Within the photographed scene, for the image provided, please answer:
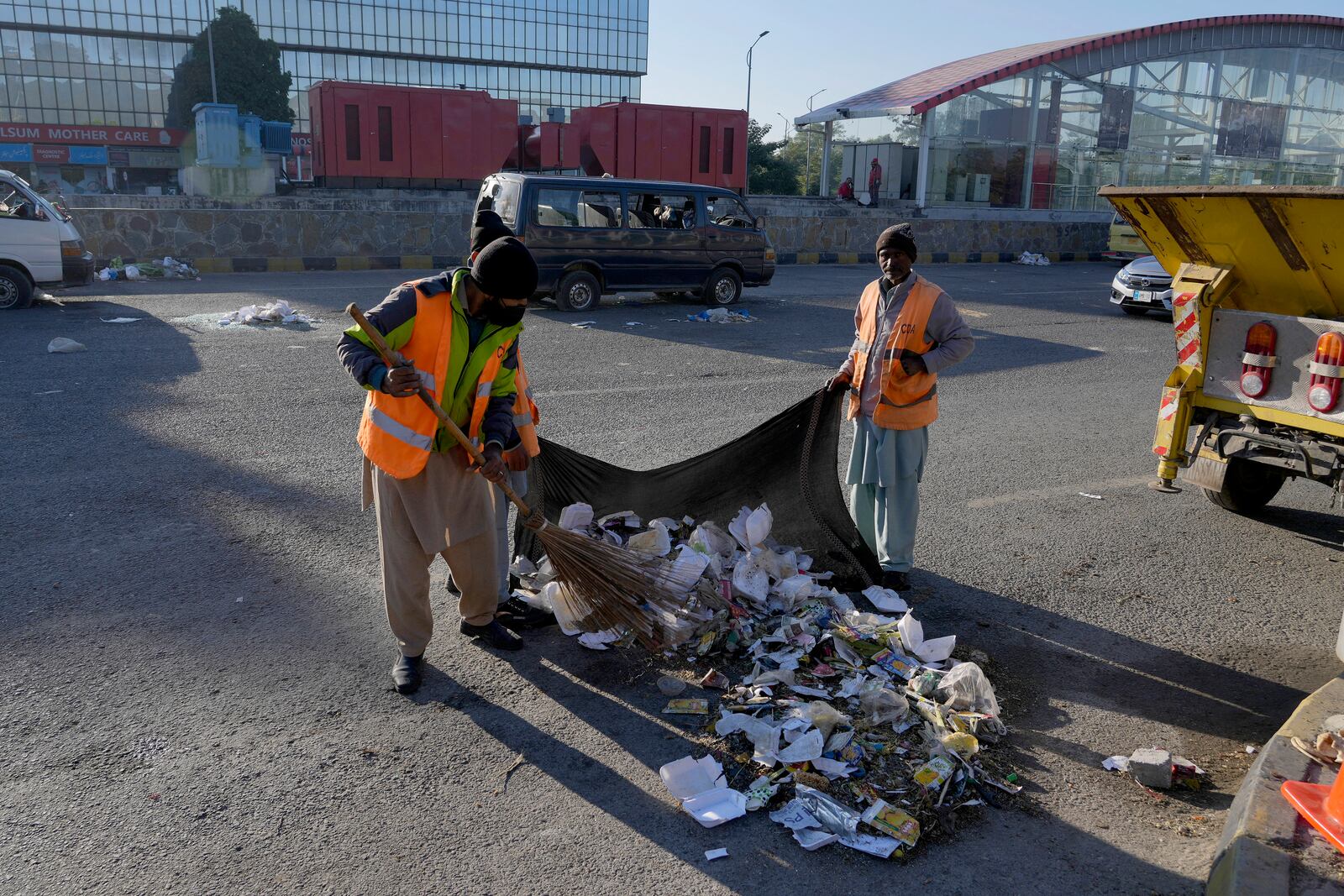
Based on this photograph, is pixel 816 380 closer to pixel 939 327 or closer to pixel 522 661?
pixel 939 327

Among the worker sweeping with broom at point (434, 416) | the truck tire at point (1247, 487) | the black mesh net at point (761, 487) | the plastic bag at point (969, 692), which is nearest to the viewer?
the worker sweeping with broom at point (434, 416)

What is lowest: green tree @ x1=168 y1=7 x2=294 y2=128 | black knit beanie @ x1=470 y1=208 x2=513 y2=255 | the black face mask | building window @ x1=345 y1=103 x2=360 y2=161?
the black face mask

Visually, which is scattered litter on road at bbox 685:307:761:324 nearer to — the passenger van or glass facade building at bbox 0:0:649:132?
the passenger van

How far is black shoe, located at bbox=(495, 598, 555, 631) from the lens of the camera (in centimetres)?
433

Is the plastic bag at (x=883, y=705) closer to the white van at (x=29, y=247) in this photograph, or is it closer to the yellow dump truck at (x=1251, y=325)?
the yellow dump truck at (x=1251, y=325)

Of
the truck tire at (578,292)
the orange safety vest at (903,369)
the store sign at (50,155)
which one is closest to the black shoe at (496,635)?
the orange safety vest at (903,369)

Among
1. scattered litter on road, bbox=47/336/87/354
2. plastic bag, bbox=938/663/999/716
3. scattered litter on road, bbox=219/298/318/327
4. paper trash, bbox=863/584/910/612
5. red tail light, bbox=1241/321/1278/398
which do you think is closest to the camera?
plastic bag, bbox=938/663/999/716

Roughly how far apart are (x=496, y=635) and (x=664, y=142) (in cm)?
2373

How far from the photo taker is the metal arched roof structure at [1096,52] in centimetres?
3133

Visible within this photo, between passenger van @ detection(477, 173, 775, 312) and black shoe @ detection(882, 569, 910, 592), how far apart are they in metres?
9.12

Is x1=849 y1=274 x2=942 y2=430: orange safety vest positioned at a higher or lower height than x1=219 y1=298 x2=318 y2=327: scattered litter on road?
higher

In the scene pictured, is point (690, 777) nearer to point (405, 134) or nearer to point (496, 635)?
point (496, 635)

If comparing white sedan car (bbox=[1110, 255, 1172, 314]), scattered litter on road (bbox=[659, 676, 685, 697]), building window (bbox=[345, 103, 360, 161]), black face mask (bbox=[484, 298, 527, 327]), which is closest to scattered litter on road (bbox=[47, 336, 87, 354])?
black face mask (bbox=[484, 298, 527, 327])

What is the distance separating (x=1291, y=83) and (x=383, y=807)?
42.7 m
